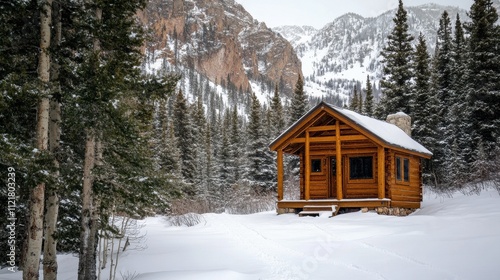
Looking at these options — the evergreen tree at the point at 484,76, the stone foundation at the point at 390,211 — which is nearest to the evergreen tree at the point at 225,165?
the evergreen tree at the point at 484,76

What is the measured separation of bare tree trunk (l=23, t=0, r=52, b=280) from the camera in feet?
27.2

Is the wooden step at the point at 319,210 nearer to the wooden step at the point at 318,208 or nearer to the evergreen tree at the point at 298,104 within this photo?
the wooden step at the point at 318,208

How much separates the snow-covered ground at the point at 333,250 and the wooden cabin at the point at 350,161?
2396 millimetres

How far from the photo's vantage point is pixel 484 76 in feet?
83.9

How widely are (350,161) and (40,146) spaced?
1387 centimetres

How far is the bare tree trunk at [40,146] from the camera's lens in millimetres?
8289

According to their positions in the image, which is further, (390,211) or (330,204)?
(330,204)

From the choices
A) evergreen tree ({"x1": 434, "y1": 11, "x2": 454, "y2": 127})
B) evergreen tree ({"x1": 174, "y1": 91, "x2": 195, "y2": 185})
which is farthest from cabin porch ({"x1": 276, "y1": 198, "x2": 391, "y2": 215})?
evergreen tree ({"x1": 174, "y1": 91, "x2": 195, "y2": 185})

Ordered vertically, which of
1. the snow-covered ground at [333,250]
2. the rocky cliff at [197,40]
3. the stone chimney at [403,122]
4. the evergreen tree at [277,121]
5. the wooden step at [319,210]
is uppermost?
the rocky cliff at [197,40]

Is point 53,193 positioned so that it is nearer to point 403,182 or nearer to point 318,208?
point 318,208

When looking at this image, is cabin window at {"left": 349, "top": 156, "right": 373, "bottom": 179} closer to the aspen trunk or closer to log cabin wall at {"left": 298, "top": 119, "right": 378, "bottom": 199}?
log cabin wall at {"left": 298, "top": 119, "right": 378, "bottom": 199}

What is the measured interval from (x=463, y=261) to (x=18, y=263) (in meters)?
12.2

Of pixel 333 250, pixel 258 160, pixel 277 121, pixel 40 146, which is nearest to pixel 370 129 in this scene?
pixel 333 250

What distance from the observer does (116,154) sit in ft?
37.9
